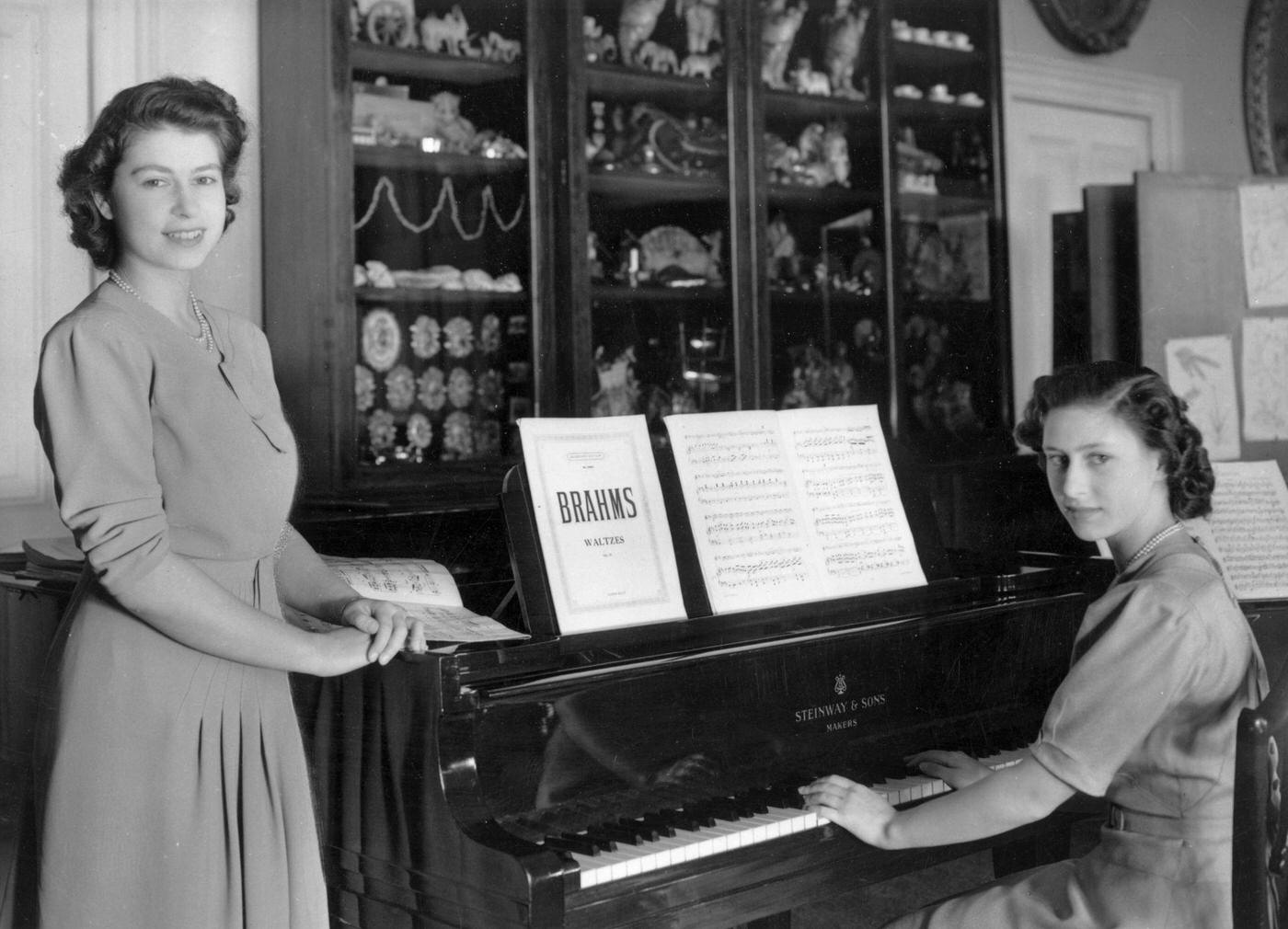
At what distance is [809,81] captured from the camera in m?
3.75

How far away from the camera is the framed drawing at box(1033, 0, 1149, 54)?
451 cm

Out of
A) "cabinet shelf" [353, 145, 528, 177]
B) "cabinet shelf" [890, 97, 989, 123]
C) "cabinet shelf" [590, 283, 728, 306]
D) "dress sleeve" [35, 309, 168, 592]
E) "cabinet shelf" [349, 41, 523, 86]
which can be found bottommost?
"dress sleeve" [35, 309, 168, 592]

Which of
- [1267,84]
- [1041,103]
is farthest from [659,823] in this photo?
[1267,84]

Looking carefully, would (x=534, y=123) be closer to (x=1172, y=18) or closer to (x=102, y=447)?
(x=102, y=447)

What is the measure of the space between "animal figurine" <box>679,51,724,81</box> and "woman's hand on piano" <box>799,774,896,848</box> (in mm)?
2193

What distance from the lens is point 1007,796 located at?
161cm

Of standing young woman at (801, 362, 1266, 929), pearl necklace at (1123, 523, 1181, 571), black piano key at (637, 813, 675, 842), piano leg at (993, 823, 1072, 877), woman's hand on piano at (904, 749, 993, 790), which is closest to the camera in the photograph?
standing young woman at (801, 362, 1266, 929)

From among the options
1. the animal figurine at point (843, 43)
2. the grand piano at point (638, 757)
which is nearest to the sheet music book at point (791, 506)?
the grand piano at point (638, 757)

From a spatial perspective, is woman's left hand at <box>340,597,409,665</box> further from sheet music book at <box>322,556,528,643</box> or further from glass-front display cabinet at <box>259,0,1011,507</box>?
glass-front display cabinet at <box>259,0,1011,507</box>

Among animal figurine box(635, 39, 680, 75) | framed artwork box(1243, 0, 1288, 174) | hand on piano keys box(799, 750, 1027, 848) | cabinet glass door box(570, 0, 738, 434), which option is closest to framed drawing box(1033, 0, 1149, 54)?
framed artwork box(1243, 0, 1288, 174)

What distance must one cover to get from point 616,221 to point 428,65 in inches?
25.6

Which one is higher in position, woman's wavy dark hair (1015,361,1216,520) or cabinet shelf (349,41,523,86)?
cabinet shelf (349,41,523,86)

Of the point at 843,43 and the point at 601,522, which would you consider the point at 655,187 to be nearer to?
the point at 843,43

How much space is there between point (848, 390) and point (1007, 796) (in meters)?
2.42
